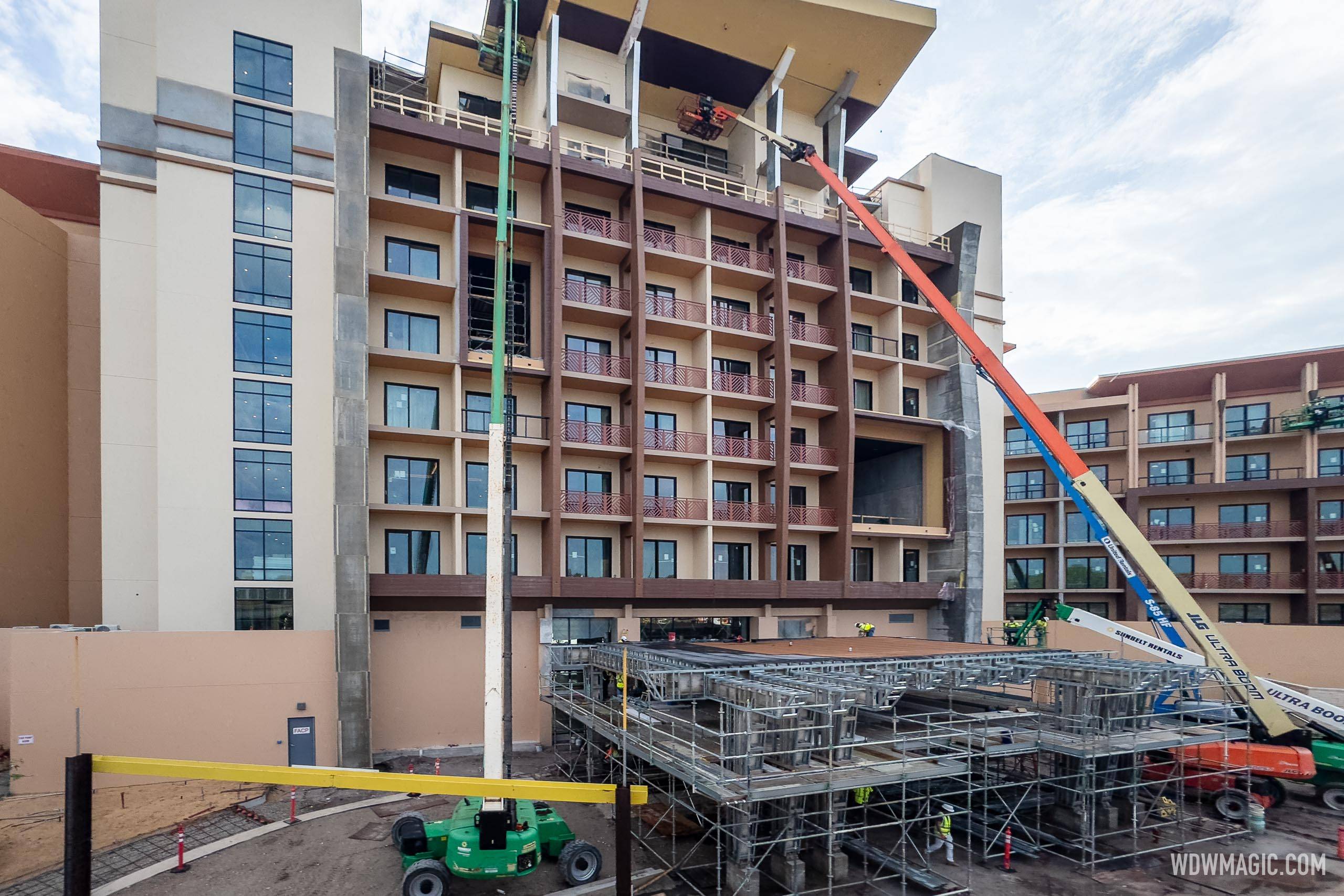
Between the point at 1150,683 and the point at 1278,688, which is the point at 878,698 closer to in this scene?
the point at 1150,683

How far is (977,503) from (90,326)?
3873 cm

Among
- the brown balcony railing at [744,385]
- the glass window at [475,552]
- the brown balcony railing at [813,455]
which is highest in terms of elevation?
the brown balcony railing at [744,385]

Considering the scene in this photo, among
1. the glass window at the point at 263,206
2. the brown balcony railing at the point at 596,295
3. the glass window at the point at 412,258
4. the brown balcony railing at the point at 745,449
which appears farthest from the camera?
the brown balcony railing at the point at 745,449

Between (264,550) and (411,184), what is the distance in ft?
47.2

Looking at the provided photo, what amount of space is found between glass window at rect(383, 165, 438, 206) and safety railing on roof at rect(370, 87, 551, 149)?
76.0 inches

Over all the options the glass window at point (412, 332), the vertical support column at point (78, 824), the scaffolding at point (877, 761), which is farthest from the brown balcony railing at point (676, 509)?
the vertical support column at point (78, 824)

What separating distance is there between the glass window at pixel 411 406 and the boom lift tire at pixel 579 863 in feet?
50.6

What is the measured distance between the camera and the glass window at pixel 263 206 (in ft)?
73.8

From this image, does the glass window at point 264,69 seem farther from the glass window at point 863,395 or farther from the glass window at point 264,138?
the glass window at point 863,395

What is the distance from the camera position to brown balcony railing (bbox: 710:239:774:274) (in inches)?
1175

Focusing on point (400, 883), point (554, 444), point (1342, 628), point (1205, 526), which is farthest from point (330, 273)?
point (1205, 526)

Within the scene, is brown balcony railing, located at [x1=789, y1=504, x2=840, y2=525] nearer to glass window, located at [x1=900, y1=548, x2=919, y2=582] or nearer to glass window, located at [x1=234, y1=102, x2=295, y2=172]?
glass window, located at [x1=900, y1=548, x2=919, y2=582]

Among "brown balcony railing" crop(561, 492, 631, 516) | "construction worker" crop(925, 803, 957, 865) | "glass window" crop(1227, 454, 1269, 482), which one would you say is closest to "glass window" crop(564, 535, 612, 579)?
Result: "brown balcony railing" crop(561, 492, 631, 516)

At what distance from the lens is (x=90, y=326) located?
90.0 ft
